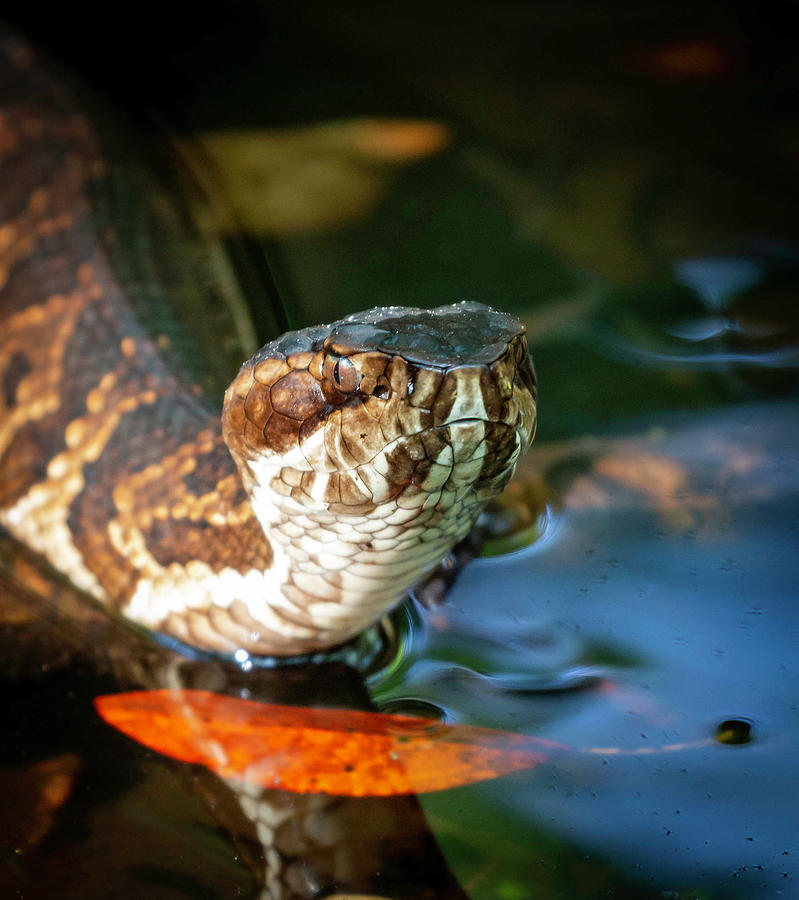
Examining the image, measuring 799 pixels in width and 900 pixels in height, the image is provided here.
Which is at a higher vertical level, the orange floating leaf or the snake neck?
the snake neck

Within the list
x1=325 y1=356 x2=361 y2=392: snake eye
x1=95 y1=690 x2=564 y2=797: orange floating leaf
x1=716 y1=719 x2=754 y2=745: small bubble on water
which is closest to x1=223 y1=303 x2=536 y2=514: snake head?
x1=325 y1=356 x2=361 y2=392: snake eye

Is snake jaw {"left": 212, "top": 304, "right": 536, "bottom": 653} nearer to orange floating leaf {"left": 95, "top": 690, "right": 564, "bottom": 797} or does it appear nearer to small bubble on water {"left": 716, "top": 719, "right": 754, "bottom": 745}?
orange floating leaf {"left": 95, "top": 690, "right": 564, "bottom": 797}

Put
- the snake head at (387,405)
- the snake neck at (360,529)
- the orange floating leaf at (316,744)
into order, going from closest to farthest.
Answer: the snake head at (387,405), the snake neck at (360,529), the orange floating leaf at (316,744)

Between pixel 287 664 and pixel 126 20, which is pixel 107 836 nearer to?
pixel 287 664

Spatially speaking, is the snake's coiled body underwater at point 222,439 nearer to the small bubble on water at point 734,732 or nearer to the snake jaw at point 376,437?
the snake jaw at point 376,437

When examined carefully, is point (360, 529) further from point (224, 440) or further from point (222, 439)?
point (222, 439)

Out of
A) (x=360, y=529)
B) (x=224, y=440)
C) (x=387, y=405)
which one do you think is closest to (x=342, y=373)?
(x=387, y=405)

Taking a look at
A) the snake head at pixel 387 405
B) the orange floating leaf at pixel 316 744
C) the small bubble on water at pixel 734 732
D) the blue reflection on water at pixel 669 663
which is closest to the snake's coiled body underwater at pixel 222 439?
the snake head at pixel 387 405
